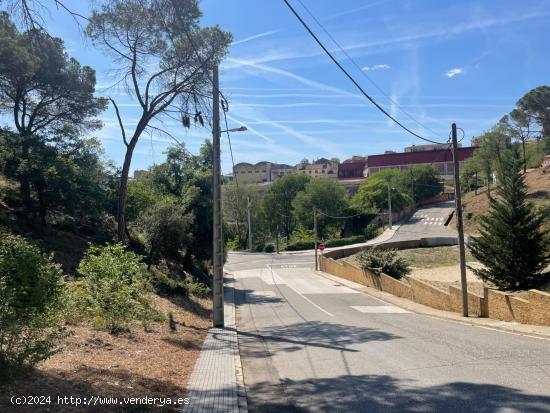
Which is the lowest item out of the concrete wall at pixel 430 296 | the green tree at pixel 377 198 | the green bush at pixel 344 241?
the concrete wall at pixel 430 296

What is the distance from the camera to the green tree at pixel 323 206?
3479 inches

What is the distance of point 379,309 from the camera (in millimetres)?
24875

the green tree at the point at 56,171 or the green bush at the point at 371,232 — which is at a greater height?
the green tree at the point at 56,171

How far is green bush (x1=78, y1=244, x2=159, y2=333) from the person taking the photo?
11977 millimetres

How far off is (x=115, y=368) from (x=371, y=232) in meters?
73.4

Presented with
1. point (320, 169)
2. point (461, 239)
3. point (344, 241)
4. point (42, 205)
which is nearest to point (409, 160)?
point (320, 169)

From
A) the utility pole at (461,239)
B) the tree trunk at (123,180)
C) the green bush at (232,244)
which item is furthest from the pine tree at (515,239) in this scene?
the green bush at (232,244)

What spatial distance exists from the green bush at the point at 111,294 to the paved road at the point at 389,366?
2939mm

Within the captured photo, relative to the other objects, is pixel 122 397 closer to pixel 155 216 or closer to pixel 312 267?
pixel 155 216

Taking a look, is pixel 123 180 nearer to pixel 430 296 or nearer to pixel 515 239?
pixel 430 296

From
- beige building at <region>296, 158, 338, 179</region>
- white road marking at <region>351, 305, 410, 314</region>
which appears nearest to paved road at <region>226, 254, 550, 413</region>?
white road marking at <region>351, 305, 410, 314</region>

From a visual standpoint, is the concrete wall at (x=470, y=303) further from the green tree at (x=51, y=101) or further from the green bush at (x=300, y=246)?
the green bush at (x=300, y=246)

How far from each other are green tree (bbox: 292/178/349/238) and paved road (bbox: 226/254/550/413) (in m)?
67.2

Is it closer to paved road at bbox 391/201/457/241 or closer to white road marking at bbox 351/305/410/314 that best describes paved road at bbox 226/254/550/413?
white road marking at bbox 351/305/410/314
